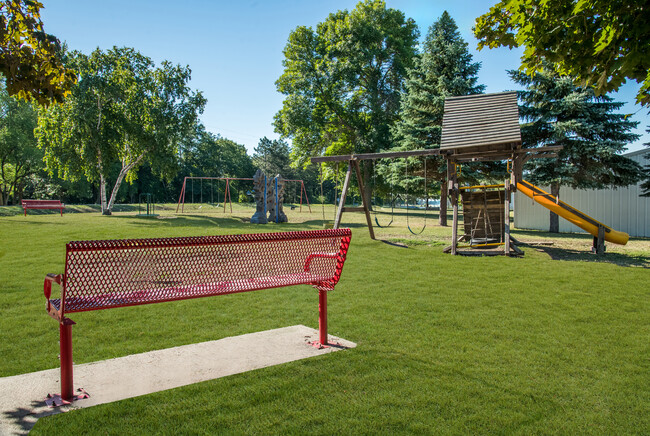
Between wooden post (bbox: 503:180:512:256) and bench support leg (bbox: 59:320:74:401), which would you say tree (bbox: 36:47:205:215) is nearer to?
wooden post (bbox: 503:180:512:256)

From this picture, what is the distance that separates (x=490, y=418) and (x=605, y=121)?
745 inches

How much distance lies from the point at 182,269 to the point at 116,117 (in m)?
24.5

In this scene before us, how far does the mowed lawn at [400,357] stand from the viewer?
2801mm

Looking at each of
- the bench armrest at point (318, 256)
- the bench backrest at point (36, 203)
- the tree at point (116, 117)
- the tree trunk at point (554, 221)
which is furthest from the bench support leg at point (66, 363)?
the bench backrest at point (36, 203)

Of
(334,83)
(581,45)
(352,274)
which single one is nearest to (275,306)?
(352,274)

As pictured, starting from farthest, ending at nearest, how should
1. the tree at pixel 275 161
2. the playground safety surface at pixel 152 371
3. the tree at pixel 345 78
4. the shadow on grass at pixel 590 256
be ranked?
the tree at pixel 275 161, the tree at pixel 345 78, the shadow on grass at pixel 590 256, the playground safety surface at pixel 152 371

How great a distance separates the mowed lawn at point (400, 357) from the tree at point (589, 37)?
2.71 m

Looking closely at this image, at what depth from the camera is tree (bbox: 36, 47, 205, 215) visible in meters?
23.8

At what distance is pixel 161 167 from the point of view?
85.8ft

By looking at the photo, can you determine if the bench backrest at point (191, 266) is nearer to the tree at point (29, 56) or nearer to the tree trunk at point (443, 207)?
the tree at point (29, 56)

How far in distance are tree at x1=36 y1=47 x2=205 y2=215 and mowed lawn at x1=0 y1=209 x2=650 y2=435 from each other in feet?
61.0

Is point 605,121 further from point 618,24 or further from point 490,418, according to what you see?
point 490,418

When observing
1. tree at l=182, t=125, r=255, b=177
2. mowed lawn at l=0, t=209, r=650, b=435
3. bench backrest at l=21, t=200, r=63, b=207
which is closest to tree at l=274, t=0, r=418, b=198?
bench backrest at l=21, t=200, r=63, b=207

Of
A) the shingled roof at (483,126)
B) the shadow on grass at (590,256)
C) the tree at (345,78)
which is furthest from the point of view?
the tree at (345,78)
